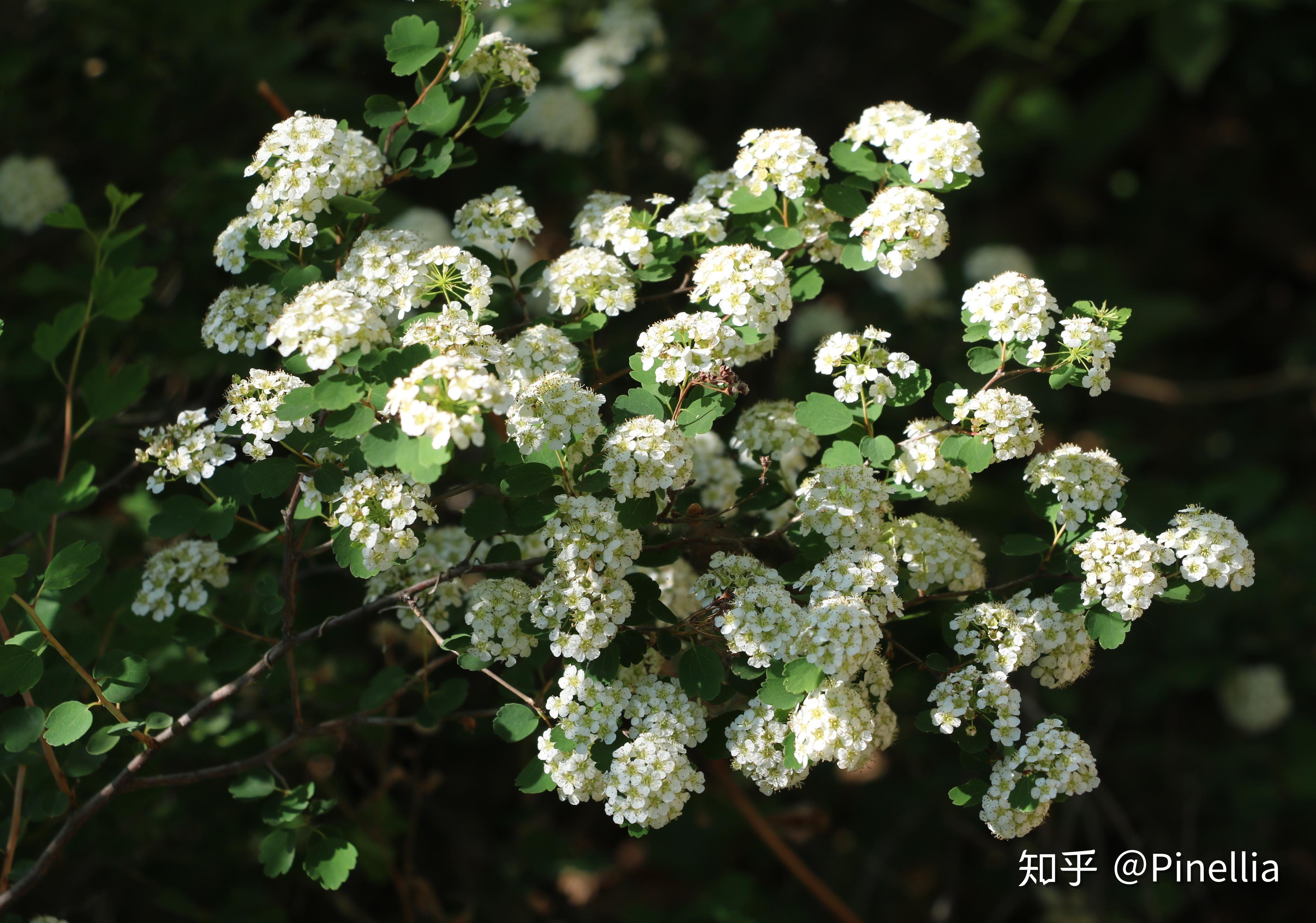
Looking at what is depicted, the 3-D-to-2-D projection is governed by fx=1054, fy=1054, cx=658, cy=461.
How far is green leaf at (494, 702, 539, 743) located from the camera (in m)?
1.66

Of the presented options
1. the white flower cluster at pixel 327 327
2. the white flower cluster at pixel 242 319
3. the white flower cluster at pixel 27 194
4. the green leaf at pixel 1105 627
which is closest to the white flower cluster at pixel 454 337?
the white flower cluster at pixel 327 327

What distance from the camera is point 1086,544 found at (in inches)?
62.6

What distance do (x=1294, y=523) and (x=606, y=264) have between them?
321 cm

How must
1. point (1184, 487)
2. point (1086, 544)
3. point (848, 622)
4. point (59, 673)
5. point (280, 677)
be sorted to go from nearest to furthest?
1. point (848, 622)
2. point (1086, 544)
3. point (59, 673)
4. point (280, 677)
5. point (1184, 487)

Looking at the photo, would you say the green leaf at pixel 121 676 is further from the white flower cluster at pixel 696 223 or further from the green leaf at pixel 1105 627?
the green leaf at pixel 1105 627

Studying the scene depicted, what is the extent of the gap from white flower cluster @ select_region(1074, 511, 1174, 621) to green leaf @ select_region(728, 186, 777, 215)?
78 cm

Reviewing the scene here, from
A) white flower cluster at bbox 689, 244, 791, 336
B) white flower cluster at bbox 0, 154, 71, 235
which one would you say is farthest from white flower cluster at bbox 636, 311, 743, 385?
white flower cluster at bbox 0, 154, 71, 235

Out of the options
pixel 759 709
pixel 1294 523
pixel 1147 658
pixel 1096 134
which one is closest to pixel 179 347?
pixel 759 709

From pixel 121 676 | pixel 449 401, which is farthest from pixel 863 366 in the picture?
pixel 121 676

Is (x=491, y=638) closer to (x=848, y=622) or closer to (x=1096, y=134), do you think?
(x=848, y=622)

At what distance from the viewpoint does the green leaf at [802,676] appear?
1446 mm

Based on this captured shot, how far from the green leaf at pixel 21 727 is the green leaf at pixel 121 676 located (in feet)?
0.33

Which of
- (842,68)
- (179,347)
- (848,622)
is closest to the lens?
(848,622)

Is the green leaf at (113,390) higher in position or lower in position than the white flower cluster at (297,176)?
lower
